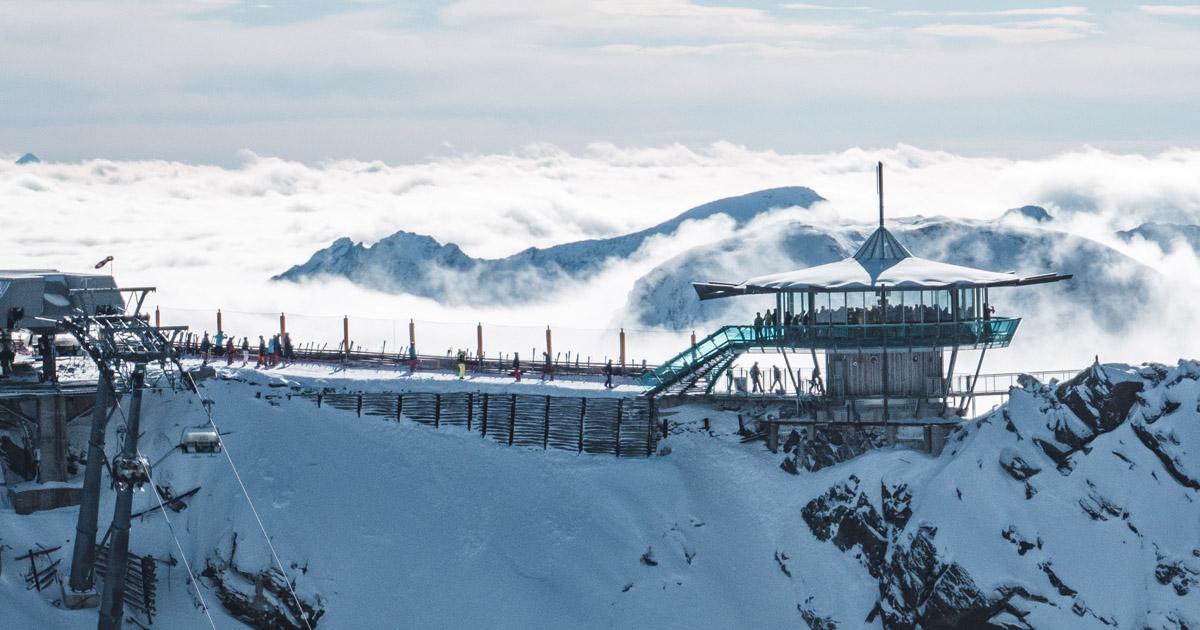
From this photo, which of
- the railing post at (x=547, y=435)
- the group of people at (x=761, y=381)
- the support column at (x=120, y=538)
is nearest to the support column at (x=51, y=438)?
the support column at (x=120, y=538)

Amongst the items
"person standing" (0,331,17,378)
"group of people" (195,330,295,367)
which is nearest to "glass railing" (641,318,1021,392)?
"group of people" (195,330,295,367)

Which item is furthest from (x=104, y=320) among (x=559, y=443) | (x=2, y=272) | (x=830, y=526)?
(x=2, y=272)

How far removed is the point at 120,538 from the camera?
→ 160ft

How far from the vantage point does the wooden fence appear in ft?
233

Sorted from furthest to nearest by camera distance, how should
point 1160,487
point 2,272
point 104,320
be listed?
point 2,272
point 1160,487
point 104,320

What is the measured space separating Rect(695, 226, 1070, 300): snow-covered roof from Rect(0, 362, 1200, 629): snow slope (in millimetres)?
5899

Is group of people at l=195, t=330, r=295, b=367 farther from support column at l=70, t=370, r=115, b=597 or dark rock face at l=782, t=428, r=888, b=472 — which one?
dark rock face at l=782, t=428, r=888, b=472

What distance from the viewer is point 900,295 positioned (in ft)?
226

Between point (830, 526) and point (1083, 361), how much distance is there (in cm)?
11152

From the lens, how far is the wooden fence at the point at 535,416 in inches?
2800

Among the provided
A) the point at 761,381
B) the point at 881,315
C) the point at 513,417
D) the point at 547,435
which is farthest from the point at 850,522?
the point at 513,417

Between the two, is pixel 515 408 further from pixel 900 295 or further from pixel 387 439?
pixel 900 295

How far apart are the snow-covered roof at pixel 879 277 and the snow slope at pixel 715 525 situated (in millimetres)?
5899

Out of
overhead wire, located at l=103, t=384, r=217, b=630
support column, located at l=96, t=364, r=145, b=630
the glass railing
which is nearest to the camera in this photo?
support column, located at l=96, t=364, r=145, b=630
